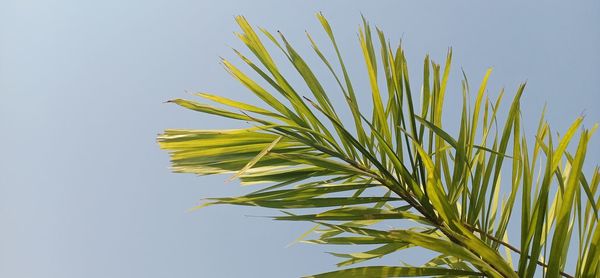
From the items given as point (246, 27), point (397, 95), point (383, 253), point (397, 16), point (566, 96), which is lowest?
point (383, 253)

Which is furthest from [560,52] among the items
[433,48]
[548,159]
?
[548,159]

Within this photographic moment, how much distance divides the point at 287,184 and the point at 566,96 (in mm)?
3036

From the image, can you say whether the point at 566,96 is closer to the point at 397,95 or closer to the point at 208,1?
the point at 208,1

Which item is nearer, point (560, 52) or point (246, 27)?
point (246, 27)

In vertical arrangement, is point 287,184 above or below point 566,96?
below

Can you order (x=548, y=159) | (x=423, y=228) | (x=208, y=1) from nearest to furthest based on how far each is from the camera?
(x=548, y=159), (x=423, y=228), (x=208, y=1)

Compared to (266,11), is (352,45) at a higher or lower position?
lower

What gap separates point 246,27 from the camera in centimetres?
104

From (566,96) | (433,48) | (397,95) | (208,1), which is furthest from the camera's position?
(208,1)

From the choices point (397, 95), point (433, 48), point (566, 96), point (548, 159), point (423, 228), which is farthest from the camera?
point (433, 48)

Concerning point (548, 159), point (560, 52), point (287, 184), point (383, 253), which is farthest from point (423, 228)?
point (560, 52)

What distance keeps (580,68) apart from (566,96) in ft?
0.81

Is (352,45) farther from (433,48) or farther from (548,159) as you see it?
(548,159)

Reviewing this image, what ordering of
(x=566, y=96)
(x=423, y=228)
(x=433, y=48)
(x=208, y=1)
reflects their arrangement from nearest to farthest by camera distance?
(x=423, y=228) → (x=566, y=96) → (x=433, y=48) → (x=208, y=1)
